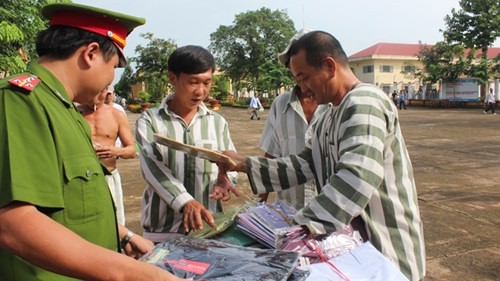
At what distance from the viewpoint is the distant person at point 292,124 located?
8.69 ft

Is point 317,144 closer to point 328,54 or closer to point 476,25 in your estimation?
point 328,54

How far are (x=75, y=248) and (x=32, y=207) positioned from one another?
0.14 m

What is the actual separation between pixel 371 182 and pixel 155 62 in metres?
36.7

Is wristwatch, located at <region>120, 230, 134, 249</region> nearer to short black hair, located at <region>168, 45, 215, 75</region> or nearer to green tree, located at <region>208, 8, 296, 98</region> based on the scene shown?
short black hair, located at <region>168, 45, 215, 75</region>

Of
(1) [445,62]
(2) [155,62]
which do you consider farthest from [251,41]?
(1) [445,62]

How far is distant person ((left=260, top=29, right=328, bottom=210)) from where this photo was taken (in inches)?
104

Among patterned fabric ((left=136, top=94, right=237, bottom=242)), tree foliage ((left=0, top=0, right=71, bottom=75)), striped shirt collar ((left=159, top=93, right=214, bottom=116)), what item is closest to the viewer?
patterned fabric ((left=136, top=94, right=237, bottom=242))

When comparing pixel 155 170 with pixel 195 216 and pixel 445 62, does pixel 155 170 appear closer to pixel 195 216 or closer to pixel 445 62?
pixel 195 216

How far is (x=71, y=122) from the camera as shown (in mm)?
1178

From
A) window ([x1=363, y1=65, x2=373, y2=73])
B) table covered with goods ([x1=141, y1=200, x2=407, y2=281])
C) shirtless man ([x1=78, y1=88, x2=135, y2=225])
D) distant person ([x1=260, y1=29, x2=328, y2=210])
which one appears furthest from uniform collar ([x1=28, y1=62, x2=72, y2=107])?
window ([x1=363, y1=65, x2=373, y2=73])

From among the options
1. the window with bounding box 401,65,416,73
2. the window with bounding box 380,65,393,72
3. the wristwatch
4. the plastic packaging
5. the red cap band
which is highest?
the window with bounding box 380,65,393,72

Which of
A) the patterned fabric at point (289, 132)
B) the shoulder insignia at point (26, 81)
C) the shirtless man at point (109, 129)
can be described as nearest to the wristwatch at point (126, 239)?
the shoulder insignia at point (26, 81)

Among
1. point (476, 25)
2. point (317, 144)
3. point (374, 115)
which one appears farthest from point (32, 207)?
point (476, 25)

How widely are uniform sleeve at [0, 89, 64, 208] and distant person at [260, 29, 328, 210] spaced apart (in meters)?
1.75
